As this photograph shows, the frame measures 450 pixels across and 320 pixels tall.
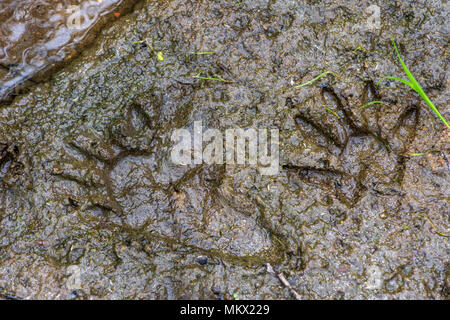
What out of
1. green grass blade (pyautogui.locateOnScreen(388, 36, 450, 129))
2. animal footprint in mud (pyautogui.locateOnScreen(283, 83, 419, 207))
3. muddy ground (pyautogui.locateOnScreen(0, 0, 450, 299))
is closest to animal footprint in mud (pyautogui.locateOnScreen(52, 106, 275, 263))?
muddy ground (pyautogui.locateOnScreen(0, 0, 450, 299))

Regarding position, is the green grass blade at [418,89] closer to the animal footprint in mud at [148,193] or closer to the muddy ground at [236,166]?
the muddy ground at [236,166]

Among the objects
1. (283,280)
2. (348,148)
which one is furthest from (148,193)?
(348,148)

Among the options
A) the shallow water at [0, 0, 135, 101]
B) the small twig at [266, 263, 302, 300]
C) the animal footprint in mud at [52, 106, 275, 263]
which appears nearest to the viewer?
the small twig at [266, 263, 302, 300]

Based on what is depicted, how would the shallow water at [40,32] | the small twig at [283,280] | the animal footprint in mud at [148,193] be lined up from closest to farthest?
the small twig at [283,280]
the animal footprint in mud at [148,193]
the shallow water at [40,32]

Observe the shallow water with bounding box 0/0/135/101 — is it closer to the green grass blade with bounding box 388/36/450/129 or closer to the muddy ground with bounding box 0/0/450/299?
the muddy ground with bounding box 0/0/450/299

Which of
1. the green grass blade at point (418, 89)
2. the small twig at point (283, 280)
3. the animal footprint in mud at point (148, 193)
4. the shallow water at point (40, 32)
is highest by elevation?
the shallow water at point (40, 32)

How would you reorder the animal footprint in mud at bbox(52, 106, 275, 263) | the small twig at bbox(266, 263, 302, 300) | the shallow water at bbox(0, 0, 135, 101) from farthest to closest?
the shallow water at bbox(0, 0, 135, 101) < the animal footprint in mud at bbox(52, 106, 275, 263) < the small twig at bbox(266, 263, 302, 300)

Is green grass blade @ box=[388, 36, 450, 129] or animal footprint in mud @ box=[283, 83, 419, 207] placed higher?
green grass blade @ box=[388, 36, 450, 129]

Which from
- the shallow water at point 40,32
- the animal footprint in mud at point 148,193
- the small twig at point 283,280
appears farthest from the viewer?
the shallow water at point 40,32

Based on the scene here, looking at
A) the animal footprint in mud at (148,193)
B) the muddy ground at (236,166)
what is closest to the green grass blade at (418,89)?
the muddy ground at (236,166)
